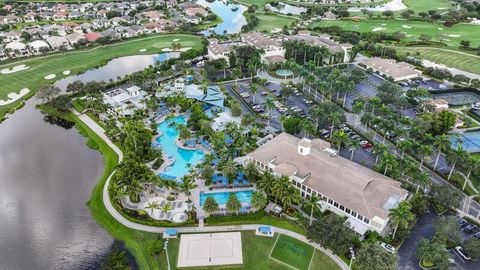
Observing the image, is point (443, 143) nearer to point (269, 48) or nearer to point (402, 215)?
point (402, 215)

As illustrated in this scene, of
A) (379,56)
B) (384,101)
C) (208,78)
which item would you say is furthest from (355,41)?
(208,78)

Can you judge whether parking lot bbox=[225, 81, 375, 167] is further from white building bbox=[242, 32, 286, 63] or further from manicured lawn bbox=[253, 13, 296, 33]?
manicured lawn bbox=[253, 13, 296, 33]

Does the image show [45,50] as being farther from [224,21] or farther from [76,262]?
[76,262]

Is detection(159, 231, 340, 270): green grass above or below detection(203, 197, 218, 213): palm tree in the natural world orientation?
below

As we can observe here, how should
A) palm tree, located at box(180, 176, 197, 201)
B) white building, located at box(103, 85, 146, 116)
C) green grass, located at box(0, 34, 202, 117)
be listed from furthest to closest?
green grass, located at box(0, 34, 202, 117) < white building, located at box(103, 85, 146, 116) < palm tree, located at box(180, 176, 197, 201)

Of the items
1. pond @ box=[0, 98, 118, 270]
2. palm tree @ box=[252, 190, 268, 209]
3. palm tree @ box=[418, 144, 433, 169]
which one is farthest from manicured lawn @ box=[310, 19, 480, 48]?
pond @ box=[0, 98, 118, 270]

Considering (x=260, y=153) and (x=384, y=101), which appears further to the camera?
(x=384, y=101)
